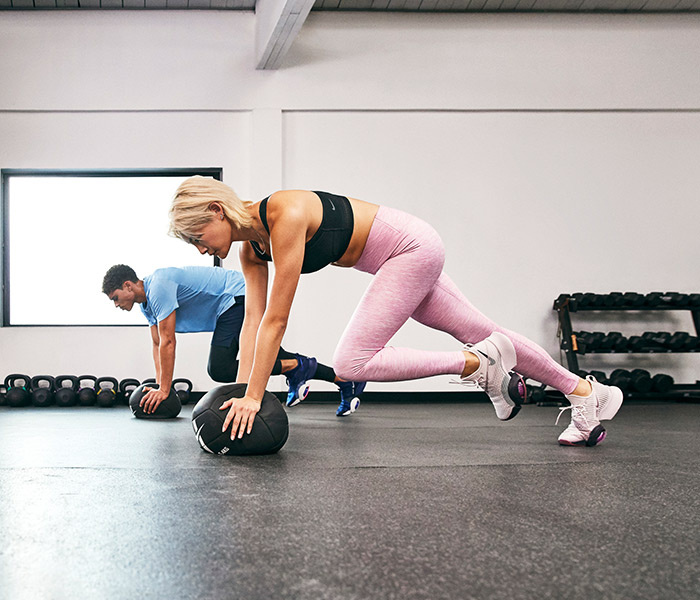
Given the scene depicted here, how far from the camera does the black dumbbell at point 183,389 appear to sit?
4828 mm

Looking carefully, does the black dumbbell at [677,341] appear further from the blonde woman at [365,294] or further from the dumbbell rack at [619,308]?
the blonde woman at [365,294]

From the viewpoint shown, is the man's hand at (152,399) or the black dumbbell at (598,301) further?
the black dumbbell at (598,301)

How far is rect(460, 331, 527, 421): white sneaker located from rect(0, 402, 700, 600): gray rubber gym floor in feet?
0.67

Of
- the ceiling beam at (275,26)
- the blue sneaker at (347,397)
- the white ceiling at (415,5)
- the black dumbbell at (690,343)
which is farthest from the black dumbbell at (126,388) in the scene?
the black dumbbell at (690,343)

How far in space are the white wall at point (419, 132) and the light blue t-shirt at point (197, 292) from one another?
160cm

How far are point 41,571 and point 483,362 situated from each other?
1444 millimetres

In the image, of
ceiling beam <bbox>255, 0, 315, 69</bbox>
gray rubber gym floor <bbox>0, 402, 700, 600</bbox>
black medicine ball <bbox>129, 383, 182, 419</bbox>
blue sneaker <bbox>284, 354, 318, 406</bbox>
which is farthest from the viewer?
ceiling beam <bbox>255, 0, 315, 69</bbox>

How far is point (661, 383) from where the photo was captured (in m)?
4.96

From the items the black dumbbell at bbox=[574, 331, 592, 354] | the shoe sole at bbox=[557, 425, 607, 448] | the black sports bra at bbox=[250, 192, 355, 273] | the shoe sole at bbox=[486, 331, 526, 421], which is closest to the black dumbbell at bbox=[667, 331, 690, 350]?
the black dumbbell at bbox=[574, 331, 592, 354]

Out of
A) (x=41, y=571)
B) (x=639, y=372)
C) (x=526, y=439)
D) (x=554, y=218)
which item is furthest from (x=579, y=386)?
(x=554, y=218)

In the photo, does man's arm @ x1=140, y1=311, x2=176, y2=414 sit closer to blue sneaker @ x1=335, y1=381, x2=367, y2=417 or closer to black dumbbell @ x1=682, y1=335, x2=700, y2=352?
blue sneaker @ x1=335, y1=381, x2=367, y2=417

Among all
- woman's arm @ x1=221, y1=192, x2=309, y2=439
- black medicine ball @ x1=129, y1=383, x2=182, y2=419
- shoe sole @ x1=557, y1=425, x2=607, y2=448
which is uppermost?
woman's arm @ x1=221, y1=192, x2=309, y2=439

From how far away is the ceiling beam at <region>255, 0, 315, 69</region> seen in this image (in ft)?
14.3

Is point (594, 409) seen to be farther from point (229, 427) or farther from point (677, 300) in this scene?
point (677, 300)
